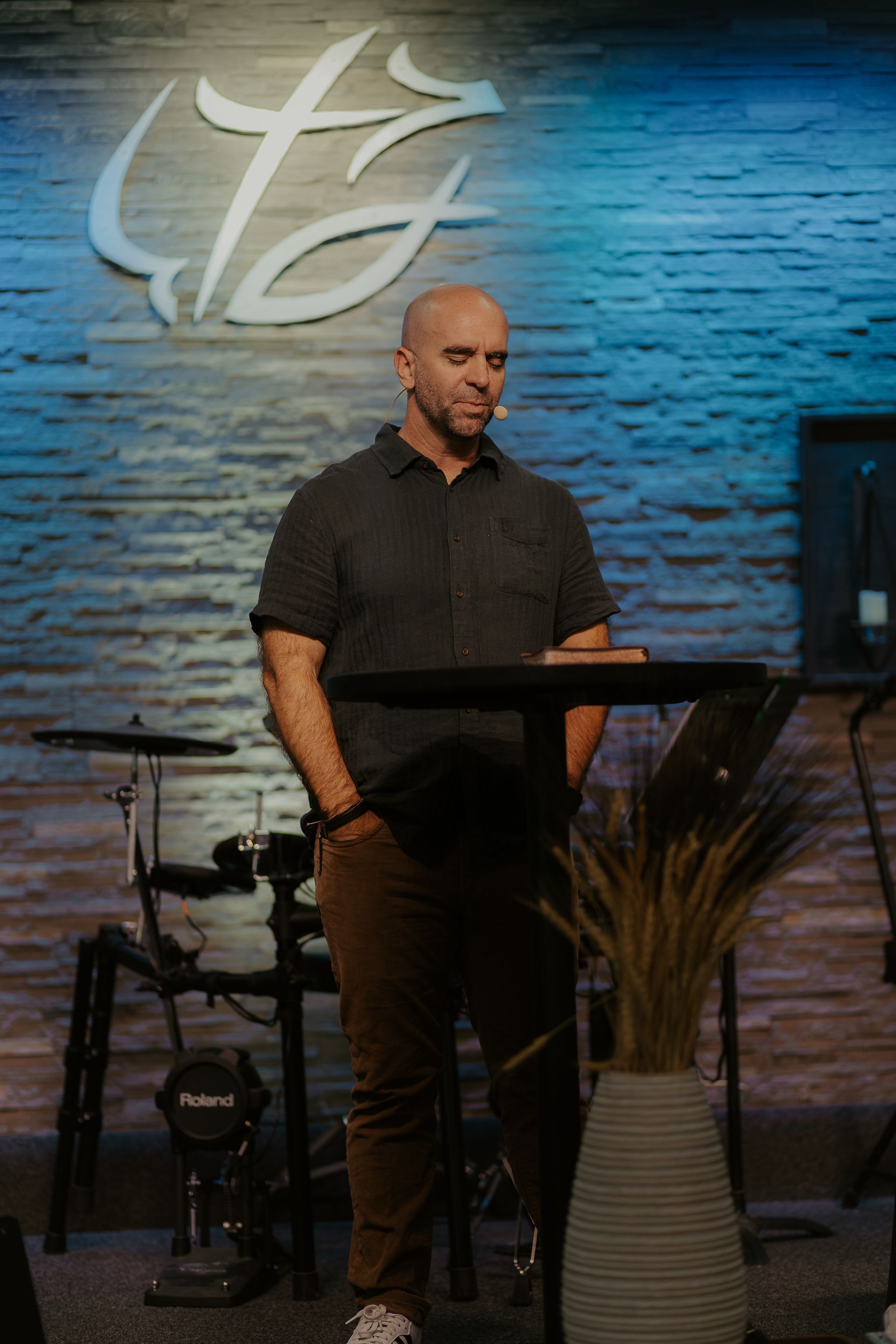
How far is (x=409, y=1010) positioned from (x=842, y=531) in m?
2.28

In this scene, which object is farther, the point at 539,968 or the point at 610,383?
the point at 610,383

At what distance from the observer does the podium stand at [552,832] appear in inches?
57.9

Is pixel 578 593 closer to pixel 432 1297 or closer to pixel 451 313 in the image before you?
pixel 451 313

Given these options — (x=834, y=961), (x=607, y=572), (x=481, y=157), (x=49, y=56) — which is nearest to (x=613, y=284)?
(x=481, y=157)

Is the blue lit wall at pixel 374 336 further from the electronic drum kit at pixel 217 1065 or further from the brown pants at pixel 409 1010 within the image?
the brown pants at pixel 409 1010

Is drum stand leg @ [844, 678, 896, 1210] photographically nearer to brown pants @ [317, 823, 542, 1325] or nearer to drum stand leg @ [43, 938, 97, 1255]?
brown pants @ [317, 823, 542, 1325]

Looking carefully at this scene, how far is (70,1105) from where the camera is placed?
3268 mm

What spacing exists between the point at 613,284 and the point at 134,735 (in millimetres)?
1918

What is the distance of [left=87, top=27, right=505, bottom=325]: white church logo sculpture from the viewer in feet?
12.1

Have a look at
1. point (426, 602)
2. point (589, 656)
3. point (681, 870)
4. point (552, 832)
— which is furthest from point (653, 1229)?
point (426, 602)

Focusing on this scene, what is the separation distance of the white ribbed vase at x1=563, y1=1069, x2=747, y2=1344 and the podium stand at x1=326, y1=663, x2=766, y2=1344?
193 mm

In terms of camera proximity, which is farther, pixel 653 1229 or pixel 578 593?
pixel 578 593

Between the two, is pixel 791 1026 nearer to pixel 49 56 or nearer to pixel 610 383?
pixel 610 383

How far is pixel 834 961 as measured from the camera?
369 centimetres
